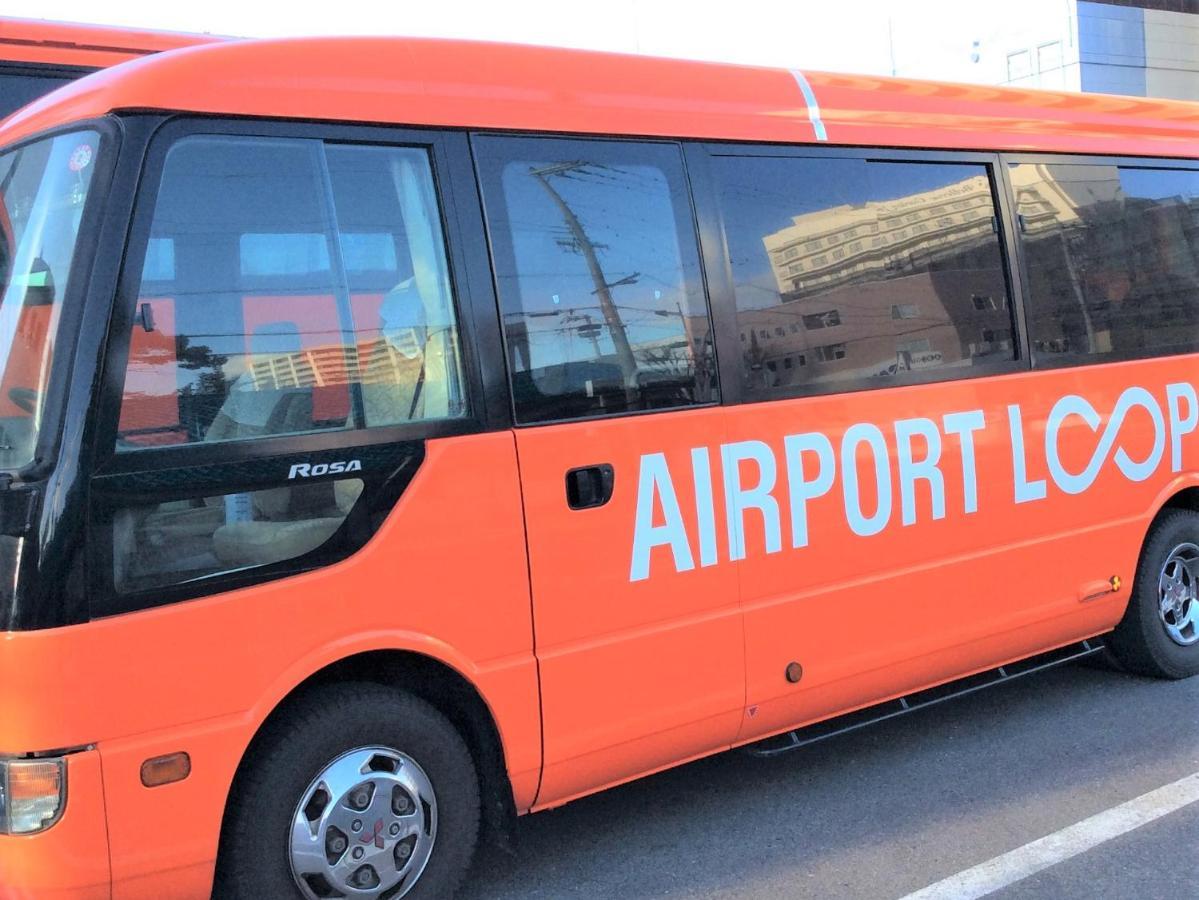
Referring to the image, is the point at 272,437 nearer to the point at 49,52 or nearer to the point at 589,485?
the point at 589,485

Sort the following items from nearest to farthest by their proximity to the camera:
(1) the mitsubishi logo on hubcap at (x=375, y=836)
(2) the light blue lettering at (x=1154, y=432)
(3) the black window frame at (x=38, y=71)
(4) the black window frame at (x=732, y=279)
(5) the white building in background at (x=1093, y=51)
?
(1) the mitsubishi logo on hubcap at (x=375, y=836)
(4) the black window frame at (x=732, y=279)
(3) the black window frame at (x=38, y=71)
(2) the light blue lettering at (x=1154, y=432)
(5) the white building in background at (x=1093, y=51)

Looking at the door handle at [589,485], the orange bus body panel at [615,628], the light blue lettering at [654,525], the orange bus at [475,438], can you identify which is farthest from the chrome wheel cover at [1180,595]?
the door handle at [589,485]

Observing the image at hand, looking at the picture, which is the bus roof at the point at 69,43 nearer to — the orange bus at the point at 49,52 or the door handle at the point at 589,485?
the orange bus at the point at 49,52

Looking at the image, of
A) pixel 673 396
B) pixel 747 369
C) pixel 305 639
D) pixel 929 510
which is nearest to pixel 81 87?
pixel 305 639

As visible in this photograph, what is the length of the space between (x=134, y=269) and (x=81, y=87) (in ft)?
2.09

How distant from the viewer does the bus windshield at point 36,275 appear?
9.31ft

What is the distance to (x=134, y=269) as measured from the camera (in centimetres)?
288

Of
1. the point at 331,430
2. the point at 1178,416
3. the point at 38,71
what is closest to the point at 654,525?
the point at 331,430

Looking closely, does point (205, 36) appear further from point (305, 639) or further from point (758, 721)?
point (758, 721)

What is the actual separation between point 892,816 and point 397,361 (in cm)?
250

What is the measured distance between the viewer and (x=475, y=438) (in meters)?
3.40

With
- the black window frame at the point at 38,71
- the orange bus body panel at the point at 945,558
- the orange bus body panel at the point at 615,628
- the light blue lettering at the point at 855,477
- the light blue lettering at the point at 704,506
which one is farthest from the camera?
the black window frame at the point at 38,71

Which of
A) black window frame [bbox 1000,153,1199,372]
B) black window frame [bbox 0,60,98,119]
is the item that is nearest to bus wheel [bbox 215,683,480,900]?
black window frame [bbox 1000,153,1199,372]

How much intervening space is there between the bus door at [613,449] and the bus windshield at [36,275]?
3.83 feet
